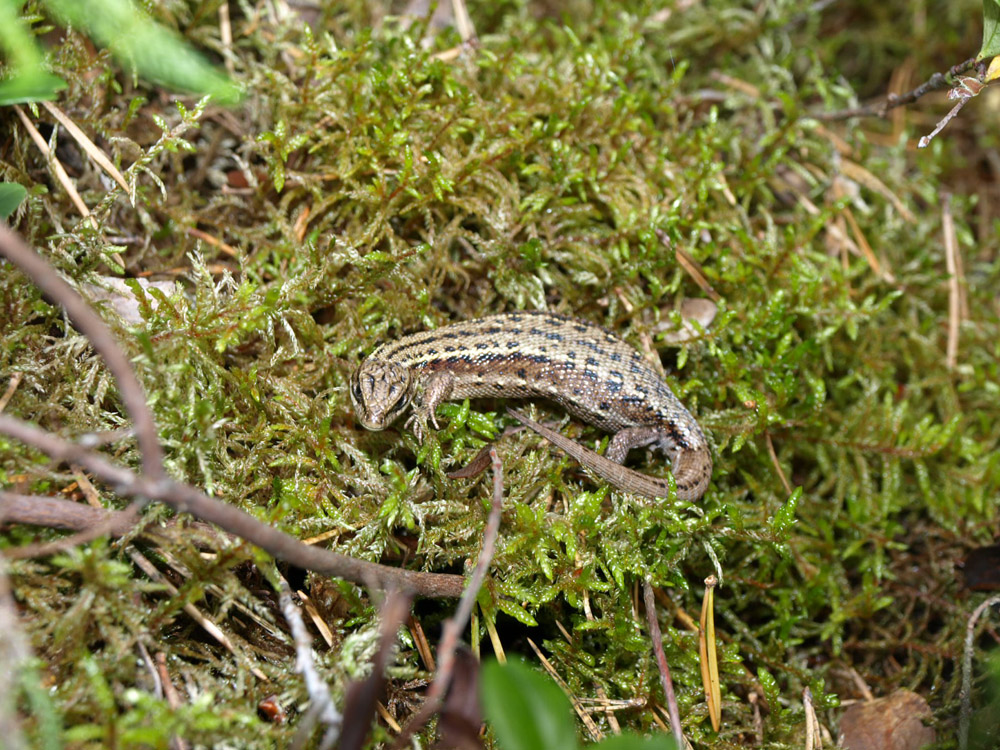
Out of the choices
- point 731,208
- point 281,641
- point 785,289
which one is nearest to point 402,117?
point 731,208

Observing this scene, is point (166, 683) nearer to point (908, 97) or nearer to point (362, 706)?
point (362, 706)

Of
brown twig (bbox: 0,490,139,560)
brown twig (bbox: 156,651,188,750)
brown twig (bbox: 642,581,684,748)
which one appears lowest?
A: brown twig (bbox: 642,581,684,748)

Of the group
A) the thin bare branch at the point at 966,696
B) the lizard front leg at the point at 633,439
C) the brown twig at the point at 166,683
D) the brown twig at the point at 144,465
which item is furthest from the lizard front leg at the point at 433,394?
the thin bare branch at the point at 966,696

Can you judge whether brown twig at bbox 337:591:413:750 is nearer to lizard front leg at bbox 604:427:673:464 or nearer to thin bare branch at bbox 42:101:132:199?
lizard front leg at bbox 604:427:673:464

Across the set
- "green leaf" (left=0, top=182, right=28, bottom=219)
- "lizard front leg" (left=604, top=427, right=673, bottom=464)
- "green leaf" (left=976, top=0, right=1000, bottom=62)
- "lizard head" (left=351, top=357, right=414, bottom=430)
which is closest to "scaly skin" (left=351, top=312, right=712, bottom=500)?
"lizard front leg" (left=604, top=427, right=673, bottom=464)

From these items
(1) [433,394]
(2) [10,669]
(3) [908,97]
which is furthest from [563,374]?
(2) [10,669]

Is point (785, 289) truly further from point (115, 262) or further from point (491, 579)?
point (115, 262)

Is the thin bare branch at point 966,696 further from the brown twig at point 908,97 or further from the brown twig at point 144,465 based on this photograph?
the brown twig at point 144,465
